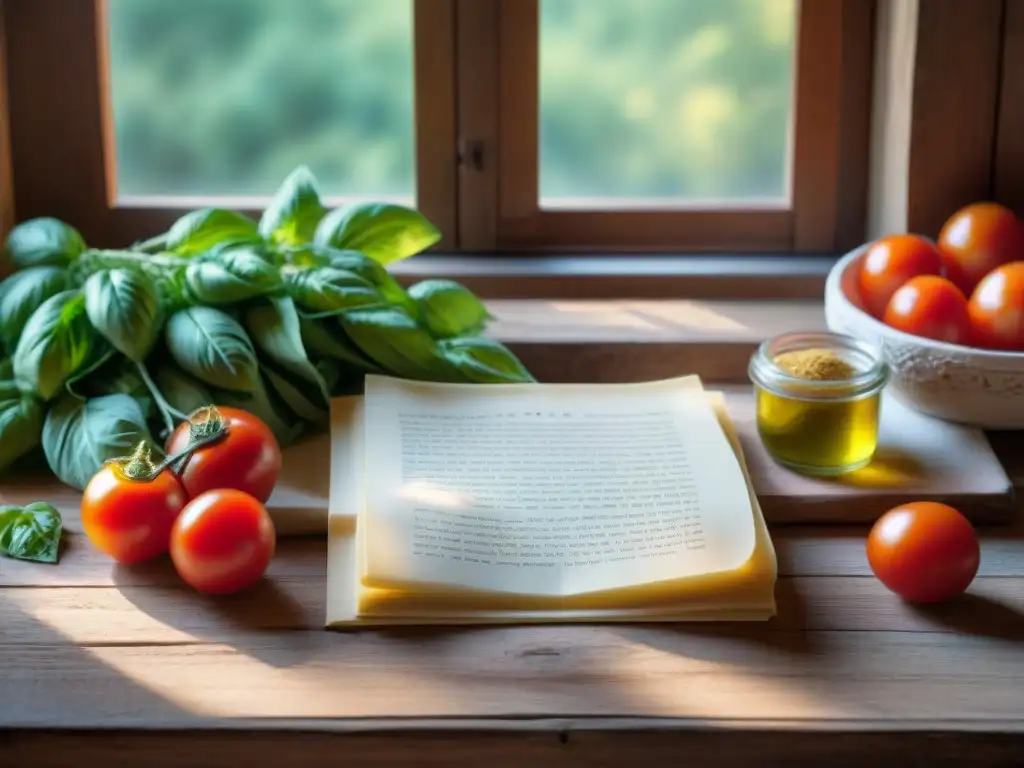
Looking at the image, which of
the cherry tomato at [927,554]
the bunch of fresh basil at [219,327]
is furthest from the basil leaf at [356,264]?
the cherry tomato at [927,554]

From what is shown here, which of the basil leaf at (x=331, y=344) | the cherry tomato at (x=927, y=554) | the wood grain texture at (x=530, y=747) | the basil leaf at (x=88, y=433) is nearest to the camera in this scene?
the wood grain texture at (x=530, y=747)

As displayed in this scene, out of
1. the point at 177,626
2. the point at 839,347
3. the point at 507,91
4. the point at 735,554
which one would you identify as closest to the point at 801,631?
the point at 735,554

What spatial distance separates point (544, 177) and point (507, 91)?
0.10m

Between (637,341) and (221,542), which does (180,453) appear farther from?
(637,341)

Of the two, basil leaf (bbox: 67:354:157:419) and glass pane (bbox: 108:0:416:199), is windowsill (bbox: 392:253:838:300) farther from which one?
basil leaf (bbox: 67:354:157:419)

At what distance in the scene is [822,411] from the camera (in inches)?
39.3

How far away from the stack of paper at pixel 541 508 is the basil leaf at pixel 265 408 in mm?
39

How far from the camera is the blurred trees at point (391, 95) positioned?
4.22ft

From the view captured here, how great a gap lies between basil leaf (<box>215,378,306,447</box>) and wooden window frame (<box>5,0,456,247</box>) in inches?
12.9

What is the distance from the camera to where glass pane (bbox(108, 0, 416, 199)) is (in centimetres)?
129

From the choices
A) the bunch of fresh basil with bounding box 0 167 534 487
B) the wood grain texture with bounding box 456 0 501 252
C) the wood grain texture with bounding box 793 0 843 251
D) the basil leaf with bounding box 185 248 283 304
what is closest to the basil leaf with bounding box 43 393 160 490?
the bunch of fresh basil with bounding box 0 167 534 487

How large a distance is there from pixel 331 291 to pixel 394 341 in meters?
0.06

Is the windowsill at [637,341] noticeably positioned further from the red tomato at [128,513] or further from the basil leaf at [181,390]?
the red tomato at [128,513]

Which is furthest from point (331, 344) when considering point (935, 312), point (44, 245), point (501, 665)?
point (935, 312)
